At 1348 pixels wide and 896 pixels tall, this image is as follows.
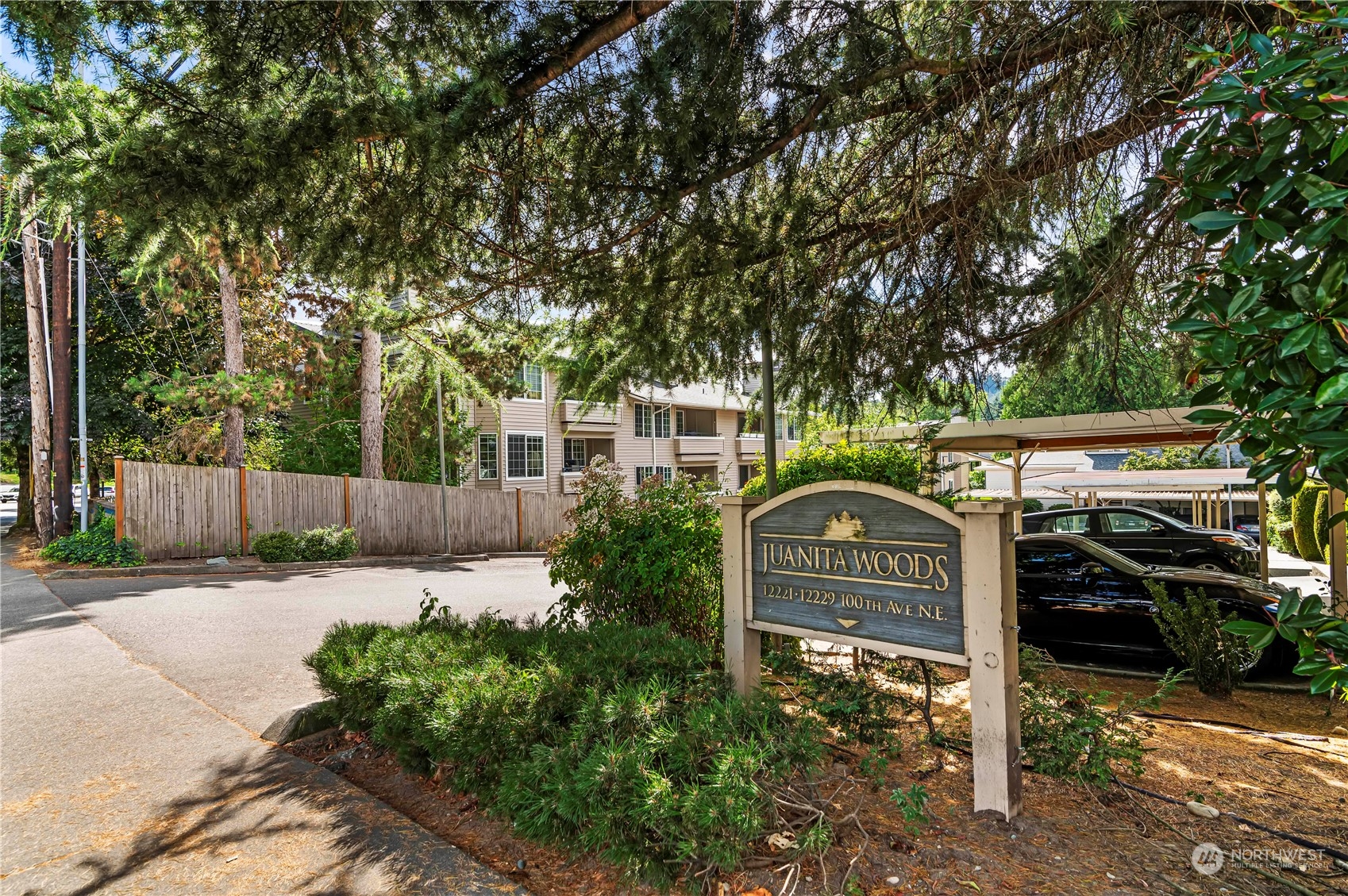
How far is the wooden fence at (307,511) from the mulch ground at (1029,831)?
37.8 feet

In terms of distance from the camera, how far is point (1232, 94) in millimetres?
1827

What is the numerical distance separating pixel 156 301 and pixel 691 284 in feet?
64.6

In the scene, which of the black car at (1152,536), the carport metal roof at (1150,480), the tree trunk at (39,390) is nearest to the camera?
the black car at (1152,536)

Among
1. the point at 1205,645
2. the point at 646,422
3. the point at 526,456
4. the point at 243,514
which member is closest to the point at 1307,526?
the point at 1205,645

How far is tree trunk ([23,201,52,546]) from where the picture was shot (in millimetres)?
15625

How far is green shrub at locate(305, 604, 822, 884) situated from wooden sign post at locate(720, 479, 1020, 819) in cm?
49

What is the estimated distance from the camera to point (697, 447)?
31328mm

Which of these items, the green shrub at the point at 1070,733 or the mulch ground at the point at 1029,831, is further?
the green shrub at the point at 1070,733

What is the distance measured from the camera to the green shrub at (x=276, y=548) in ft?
47.8

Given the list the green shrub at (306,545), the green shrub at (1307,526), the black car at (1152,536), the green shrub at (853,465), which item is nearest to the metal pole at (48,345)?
the green shrub at (306,545)

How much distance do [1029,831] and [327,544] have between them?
15.4 metres

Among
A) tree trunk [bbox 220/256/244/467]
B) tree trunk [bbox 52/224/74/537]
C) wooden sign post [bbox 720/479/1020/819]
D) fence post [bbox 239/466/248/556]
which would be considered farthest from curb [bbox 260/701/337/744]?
tree trunk [bbox 52/224/74/537]

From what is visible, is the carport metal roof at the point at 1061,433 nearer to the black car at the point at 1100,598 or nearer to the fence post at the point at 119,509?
the black car at the point at 1100,598

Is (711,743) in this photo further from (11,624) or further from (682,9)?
(11,624)
